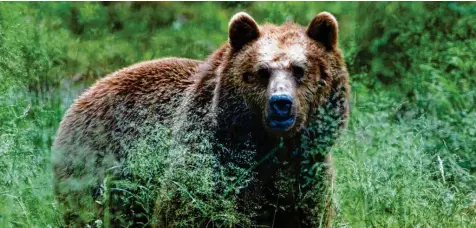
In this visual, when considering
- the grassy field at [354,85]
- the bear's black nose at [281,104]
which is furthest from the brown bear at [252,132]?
the grassy field at [354,85]

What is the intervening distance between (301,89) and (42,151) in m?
2.31

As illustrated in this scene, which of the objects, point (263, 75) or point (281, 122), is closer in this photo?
point (281, 122)

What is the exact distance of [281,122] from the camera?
488 centimetres

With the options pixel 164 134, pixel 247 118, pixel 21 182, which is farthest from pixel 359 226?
pixel 21 182

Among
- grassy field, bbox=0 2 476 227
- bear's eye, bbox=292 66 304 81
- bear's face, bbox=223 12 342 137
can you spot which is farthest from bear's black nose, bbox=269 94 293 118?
grassy field, bbox=0 2 476 227

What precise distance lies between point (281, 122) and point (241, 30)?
780 millimetres

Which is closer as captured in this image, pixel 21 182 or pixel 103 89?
pixel 21 182

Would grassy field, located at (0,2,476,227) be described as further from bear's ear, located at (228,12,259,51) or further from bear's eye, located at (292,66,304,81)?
bear's ear, located at (228,12,259,51)

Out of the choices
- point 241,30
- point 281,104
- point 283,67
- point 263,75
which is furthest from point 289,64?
point 241,30

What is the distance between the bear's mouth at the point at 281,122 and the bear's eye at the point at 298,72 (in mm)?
282

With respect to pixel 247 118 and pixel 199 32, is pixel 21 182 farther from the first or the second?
pixel 199 32

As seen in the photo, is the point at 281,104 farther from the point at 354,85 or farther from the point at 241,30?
the point at 354,85

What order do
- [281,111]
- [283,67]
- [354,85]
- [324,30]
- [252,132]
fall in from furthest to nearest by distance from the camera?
[354,85] < [324,30] < [252,132] < [283,67] < [281,111]

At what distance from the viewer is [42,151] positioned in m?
6.43
